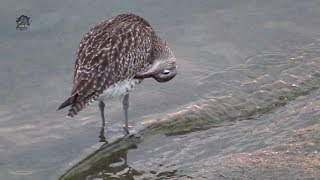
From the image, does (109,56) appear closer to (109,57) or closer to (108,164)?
(109,57)

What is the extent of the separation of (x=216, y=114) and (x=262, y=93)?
759 mm

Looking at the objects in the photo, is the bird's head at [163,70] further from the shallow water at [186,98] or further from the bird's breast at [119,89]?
the bird's breast at [119,89]

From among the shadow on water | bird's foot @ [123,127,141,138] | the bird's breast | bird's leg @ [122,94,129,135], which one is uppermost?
the bird's breast

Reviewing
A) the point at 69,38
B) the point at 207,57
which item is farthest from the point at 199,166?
the point at 69,38

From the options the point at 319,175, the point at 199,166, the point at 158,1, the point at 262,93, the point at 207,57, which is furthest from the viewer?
the point at 158,1

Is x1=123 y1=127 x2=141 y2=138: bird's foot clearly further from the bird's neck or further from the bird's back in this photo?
the bird's neck

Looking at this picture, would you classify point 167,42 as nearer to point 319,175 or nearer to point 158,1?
point 158,1

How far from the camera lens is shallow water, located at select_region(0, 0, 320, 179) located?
300 inches

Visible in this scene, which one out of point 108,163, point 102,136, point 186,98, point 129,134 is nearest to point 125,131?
point 129,134

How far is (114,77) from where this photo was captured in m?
8.58

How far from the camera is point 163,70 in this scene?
31.1 feet

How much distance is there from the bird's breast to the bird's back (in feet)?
0.17

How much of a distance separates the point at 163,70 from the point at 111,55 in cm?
109

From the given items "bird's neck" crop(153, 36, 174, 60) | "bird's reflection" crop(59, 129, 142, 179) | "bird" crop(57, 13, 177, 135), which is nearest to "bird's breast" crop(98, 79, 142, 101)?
"bird" crop(57, 13, 177, 135)
